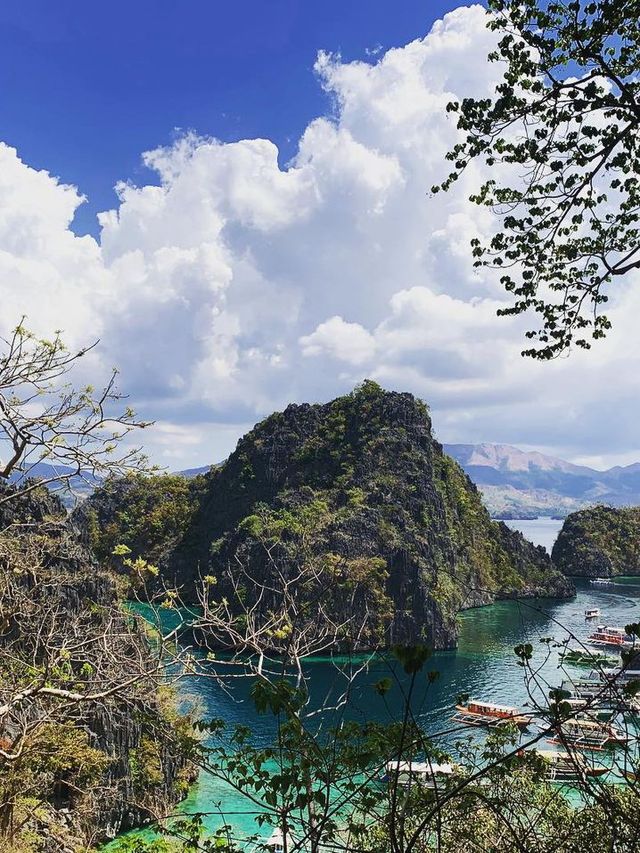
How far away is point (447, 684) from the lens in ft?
125

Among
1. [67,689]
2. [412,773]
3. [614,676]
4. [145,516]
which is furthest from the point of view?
[145,516]

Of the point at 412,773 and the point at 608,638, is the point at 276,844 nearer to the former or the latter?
the point at 412,773

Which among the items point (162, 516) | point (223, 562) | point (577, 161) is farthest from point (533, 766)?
point (162, 516)

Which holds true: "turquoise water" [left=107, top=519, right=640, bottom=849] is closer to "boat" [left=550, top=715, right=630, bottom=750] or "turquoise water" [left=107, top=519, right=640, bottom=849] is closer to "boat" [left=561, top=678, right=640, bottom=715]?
"boat" [left=550, top=715, right=630, bottom=750]

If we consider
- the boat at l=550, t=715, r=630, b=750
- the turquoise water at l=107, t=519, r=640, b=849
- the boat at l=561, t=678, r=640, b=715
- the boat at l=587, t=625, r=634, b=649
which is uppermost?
the boat at l=561, t=678, r=640, b=715

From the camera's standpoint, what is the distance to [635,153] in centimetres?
730

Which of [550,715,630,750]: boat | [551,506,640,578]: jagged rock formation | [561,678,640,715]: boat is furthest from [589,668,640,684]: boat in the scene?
[551,506,640,578]: jagged rock formation

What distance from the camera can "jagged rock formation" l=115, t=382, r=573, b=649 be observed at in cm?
5062

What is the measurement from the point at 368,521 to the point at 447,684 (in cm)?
2022

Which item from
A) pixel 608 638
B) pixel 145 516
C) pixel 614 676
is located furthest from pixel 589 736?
pixel 145 516

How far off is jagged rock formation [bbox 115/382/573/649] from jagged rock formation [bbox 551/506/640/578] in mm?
15419

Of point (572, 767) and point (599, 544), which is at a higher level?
point (572, 767)

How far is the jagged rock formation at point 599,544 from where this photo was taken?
88750 millimetres

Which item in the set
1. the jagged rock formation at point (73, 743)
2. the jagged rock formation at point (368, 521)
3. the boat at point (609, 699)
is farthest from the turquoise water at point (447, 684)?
the boat at point (609, 699)
